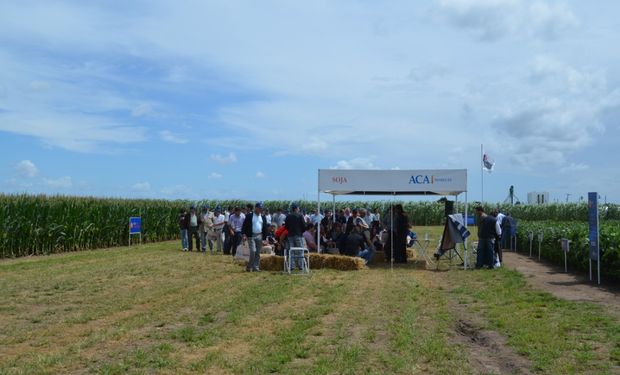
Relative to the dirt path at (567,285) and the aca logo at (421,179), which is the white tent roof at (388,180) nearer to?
the aca logo at (421,179)

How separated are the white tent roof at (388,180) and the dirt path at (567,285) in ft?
9.89

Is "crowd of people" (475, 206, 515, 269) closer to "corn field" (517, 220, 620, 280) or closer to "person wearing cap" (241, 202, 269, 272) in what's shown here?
"corn field" (517, 220, 620, 280)

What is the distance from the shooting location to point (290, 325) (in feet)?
31.2

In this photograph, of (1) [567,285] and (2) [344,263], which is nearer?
(1) [567,285]

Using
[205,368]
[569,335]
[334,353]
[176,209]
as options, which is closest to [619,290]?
[569,335]

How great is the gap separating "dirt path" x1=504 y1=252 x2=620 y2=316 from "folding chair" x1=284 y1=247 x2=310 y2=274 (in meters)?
5.33

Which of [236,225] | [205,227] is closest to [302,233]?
[236,225]

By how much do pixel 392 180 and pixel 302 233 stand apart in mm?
3071

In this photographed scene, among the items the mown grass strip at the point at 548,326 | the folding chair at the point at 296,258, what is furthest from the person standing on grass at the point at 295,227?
the mown grass strip at the point at 548,326

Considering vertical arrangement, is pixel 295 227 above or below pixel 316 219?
below

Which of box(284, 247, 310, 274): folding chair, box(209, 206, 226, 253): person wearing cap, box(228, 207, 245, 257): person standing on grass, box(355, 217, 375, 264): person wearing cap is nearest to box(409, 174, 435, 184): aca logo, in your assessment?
box(355, 217, 375, 264): person wearing cap

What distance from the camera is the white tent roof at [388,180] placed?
60.2 ft

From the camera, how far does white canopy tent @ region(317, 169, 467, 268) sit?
18266 mm

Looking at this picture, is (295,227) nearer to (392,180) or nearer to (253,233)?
(253,233)
